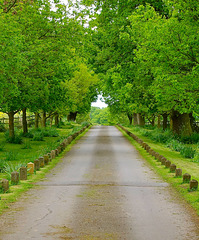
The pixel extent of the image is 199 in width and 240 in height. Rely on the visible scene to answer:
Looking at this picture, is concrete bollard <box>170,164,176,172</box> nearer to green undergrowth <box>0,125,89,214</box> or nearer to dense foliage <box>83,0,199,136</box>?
dense foliage <box>83,0,199,136</box>

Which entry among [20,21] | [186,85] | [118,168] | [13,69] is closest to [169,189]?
[118,168]

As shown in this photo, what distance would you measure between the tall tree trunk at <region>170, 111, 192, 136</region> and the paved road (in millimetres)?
17066

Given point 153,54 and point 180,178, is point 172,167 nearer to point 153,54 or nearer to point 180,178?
point 180,178

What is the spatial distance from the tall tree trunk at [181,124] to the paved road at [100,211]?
56.0 ft

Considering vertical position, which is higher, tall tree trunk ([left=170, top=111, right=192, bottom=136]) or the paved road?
→ tall tree trunk ([left=170, top=111, right=192, bottom=136])

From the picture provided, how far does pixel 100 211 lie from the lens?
9.02m

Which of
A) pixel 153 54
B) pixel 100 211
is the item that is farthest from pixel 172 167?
pixel 100 211

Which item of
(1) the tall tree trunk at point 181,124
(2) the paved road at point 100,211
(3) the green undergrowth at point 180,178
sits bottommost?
(3) the green undergrowth at point 180,178

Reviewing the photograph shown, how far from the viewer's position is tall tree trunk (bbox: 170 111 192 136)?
3128 cm

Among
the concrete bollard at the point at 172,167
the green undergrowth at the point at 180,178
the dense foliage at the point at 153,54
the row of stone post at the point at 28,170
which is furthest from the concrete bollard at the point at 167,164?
the row of stone post at the point at 28,170

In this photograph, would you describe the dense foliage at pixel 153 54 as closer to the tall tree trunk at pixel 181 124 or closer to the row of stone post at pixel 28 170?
the tall tree trunk at pixel 181 124

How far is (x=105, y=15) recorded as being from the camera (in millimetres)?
31281

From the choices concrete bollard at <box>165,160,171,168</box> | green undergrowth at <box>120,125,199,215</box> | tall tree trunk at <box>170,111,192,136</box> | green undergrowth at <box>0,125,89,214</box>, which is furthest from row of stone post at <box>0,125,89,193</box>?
tall tree trunk at <box>170,111,192,136</box>

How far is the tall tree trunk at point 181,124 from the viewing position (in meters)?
31.3
